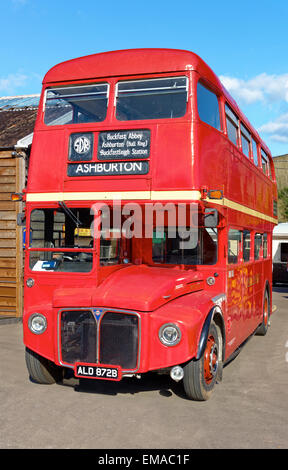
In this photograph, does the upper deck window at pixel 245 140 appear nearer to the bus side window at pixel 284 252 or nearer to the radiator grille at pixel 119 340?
the radiator grille at pixel 119 340

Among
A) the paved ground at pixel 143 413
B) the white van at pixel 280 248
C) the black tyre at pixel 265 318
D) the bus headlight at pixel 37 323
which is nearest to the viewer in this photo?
the paved ground at pixel 143 413

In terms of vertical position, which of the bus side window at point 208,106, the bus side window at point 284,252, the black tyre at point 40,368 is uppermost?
the bus side window at point 208,106

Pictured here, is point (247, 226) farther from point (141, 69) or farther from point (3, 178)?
point (3, 178)

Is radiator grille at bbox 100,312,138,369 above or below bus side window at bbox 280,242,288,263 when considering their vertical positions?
below

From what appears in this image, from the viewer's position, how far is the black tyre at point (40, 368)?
20.4 ft

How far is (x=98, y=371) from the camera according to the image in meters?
5.45

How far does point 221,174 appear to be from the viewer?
668 centimetres

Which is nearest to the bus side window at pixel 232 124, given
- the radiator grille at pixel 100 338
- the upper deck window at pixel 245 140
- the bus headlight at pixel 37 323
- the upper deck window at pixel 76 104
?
the upper deck window at pixel 245 140

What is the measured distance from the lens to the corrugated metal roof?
15405 millimetres

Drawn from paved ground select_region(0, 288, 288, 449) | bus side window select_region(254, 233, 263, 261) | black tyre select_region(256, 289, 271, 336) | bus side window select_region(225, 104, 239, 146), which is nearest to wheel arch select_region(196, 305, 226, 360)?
paved ground select_region(0, 288, 288, 449)

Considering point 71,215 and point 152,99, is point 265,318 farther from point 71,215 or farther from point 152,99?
point 152,99

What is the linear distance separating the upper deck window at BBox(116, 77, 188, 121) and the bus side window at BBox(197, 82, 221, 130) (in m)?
0.23

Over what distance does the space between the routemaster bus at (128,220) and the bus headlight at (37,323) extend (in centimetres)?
1

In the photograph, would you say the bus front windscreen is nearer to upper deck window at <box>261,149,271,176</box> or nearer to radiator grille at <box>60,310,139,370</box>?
radiator grille at <box>60,310,139,370</box>
